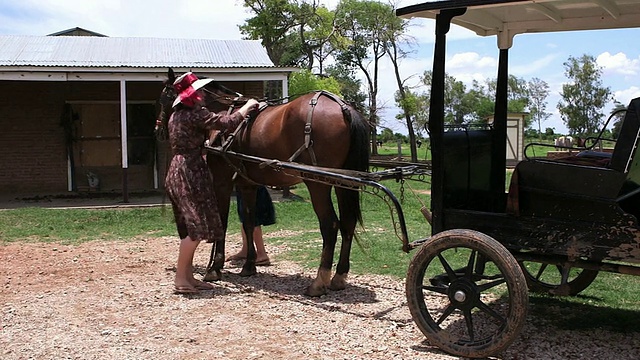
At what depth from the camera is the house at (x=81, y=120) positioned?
1570cm

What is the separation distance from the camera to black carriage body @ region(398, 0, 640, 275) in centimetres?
403

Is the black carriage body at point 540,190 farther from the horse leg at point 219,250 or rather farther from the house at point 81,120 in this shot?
the house at point 81,120

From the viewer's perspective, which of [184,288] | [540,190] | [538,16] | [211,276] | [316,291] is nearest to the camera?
[540,190]

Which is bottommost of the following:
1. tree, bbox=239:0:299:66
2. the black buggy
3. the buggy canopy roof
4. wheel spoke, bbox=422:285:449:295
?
wheel spoke, bbox=422:285:449:295

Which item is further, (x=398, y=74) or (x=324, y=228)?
(x=398, y=74)

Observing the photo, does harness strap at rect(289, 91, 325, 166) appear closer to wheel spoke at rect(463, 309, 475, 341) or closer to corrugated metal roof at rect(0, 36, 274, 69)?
wheel spoke at rect(463, 309, 475, 341)

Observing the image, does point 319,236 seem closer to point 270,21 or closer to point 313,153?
point 313,153

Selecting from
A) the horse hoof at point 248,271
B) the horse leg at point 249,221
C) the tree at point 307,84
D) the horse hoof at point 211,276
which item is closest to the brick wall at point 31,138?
the horse leg at point 249,221

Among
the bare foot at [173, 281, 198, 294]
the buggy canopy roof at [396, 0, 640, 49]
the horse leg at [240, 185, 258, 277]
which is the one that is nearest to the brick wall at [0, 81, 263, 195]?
the horse leg at [240, 185, 258, 277]

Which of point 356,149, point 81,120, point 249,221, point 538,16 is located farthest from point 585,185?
point 81,120

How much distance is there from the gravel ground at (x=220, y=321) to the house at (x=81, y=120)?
28.3 ft

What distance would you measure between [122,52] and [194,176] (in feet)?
37.7

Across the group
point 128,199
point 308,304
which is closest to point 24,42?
point 128,199

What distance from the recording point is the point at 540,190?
4309 millimetres
